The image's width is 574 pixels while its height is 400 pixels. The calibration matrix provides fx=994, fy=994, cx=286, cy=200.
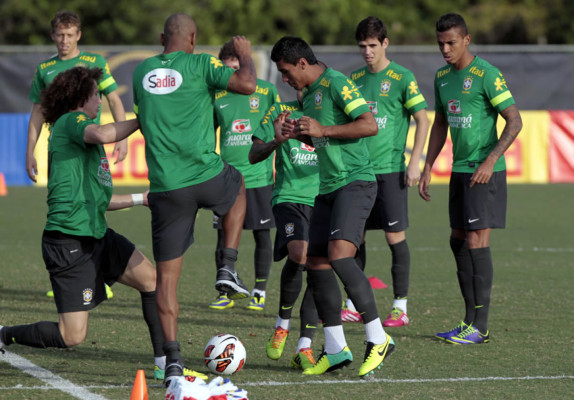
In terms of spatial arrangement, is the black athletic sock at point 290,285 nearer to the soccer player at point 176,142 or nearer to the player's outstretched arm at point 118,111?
the soccer player at point 176,142

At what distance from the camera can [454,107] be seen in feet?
25.1

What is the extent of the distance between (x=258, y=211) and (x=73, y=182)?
11.4ft

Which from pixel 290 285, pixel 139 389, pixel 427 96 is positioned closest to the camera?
pixel 139 389

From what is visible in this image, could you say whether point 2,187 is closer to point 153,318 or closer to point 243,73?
point 153,318

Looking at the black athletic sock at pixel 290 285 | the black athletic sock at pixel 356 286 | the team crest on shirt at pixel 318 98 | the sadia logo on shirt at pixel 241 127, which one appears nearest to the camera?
the black athletic sock at pixel 356 286

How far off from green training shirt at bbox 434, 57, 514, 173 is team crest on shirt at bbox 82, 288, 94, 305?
10.1 ft

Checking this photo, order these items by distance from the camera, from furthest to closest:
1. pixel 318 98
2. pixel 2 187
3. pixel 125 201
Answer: pixel 2 187
pixel 125 201
pixel 318 98

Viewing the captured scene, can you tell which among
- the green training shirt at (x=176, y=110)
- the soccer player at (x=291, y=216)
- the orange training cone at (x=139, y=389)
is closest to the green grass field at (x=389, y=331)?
the soccer player at (x=291, y=216)

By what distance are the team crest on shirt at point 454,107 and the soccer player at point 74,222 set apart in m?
2.81

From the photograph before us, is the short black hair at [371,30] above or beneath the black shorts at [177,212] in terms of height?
above

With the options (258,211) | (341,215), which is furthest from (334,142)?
(258,211)

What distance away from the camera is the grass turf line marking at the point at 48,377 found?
5754 mm

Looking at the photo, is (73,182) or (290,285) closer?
(73,182)

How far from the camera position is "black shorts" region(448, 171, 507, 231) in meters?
7.50
